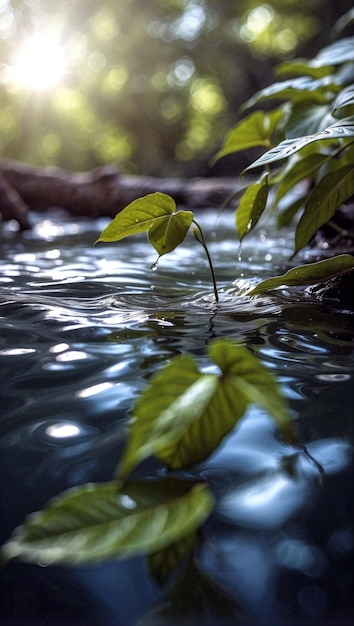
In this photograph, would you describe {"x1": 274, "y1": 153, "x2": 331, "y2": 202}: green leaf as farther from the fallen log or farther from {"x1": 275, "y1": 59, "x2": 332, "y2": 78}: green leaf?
the fallen log

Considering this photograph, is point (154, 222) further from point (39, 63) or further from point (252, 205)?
point (39, 63)

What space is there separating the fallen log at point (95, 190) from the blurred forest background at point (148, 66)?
8.30 m

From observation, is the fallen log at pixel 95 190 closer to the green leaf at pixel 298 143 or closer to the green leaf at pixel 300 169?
the green leaf at pixel 300 169

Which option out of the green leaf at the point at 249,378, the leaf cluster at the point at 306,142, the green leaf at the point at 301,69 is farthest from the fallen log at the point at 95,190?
the green leaf at the point at 249,378

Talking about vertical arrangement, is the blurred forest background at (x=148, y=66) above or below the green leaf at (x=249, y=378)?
above

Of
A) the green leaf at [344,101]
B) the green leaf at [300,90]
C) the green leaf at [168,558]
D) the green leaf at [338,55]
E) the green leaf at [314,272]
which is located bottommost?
the green leaf at [168,558]

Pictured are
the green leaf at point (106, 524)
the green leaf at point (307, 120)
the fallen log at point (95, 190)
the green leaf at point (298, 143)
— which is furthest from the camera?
the fallen log at point (95, 190)

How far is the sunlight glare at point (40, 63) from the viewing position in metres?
13.2

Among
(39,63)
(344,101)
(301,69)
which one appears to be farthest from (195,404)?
(39,63)

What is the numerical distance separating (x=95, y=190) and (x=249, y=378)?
5059 millimetres

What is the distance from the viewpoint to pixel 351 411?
0.76 m

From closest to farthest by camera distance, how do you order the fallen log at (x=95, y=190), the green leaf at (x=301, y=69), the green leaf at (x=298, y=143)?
the green leaf at (x=298, y=143)
the green leaf at (x=301, y=69)
the fallen log at (x=95, y=190)

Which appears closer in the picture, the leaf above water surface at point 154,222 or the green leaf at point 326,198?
the leaf above water surface at point 154,222

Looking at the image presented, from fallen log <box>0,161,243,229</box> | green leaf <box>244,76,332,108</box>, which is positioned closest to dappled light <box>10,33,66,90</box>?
fallen log <box>0,161,243,229</box>
